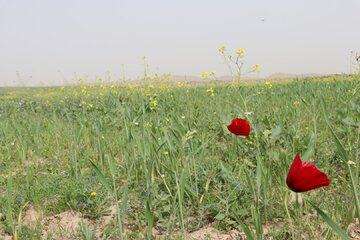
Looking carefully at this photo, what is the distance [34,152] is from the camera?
379cm

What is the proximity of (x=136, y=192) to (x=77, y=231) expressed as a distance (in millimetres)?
556

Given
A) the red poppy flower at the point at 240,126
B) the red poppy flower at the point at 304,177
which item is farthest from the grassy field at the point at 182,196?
the red poppy flower at the point at 304,177

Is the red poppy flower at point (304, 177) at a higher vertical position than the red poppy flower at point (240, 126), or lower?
lower

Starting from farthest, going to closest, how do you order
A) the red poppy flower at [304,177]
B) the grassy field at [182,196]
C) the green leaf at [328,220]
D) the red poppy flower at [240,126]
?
the grassy field at [182,196] < the red poppy flower at [240,126] < the red poppy flower at [304,177] < the green leaf at [328,220]

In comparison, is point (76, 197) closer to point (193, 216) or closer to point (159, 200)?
point (159, 200)

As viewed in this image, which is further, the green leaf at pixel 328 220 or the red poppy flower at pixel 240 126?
the red poppy flower at pixel 240 126

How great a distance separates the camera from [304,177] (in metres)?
1.00

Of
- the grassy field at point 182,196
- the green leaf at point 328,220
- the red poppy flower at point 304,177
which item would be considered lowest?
the grassy field at point 182,196

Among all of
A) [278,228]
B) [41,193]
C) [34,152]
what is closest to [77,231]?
[41,193]

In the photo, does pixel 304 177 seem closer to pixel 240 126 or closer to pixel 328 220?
pixel 328 220

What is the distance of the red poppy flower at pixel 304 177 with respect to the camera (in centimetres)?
96

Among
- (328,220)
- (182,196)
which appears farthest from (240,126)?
(328,220)

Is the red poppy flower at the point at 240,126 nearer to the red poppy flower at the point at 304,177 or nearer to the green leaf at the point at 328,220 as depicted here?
the red poppy flower at the point at 304,177

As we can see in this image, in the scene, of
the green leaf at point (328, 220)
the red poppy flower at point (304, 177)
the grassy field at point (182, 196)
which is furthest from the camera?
the grassy field at point (182, 196)
